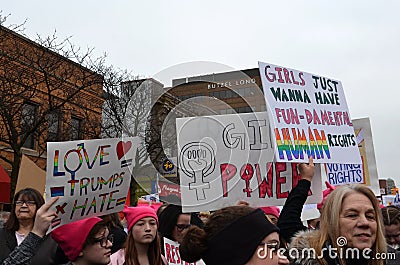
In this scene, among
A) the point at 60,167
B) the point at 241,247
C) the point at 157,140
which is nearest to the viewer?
the point at 241,247

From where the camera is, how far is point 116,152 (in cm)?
310

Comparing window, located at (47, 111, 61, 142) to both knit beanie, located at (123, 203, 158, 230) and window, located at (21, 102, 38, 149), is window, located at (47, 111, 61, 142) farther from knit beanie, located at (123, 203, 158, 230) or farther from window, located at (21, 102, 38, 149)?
knit beanie, located at (123, 203, 158, 230)

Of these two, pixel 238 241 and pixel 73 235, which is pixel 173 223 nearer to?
pixel 73 235

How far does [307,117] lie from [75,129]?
49.2 ft

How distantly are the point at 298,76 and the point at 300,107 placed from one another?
322 millimetres

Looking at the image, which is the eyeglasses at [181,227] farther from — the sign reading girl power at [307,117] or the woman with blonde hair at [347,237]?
the woman with blonde hair at [347,237]

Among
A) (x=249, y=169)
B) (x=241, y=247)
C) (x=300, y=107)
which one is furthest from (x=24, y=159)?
(x=241, y=247)

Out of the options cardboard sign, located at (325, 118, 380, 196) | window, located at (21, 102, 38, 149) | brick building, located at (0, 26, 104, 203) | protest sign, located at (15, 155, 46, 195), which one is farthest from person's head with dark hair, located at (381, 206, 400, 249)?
window, located at (21, 102, 38, 149)

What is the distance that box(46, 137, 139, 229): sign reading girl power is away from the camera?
2857 millimetres

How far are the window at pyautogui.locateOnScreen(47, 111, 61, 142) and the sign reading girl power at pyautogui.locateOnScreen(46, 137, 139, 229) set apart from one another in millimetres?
13024

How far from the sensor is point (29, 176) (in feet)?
14.7

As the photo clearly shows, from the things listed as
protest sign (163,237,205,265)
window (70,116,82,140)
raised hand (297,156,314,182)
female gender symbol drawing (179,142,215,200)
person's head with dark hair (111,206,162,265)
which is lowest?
protest sign (163,237,205,265)

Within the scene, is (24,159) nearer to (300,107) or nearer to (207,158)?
(207,158)

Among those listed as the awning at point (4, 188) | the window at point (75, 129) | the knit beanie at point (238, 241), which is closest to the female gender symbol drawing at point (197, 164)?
the knit beanie at point (238, 241)
